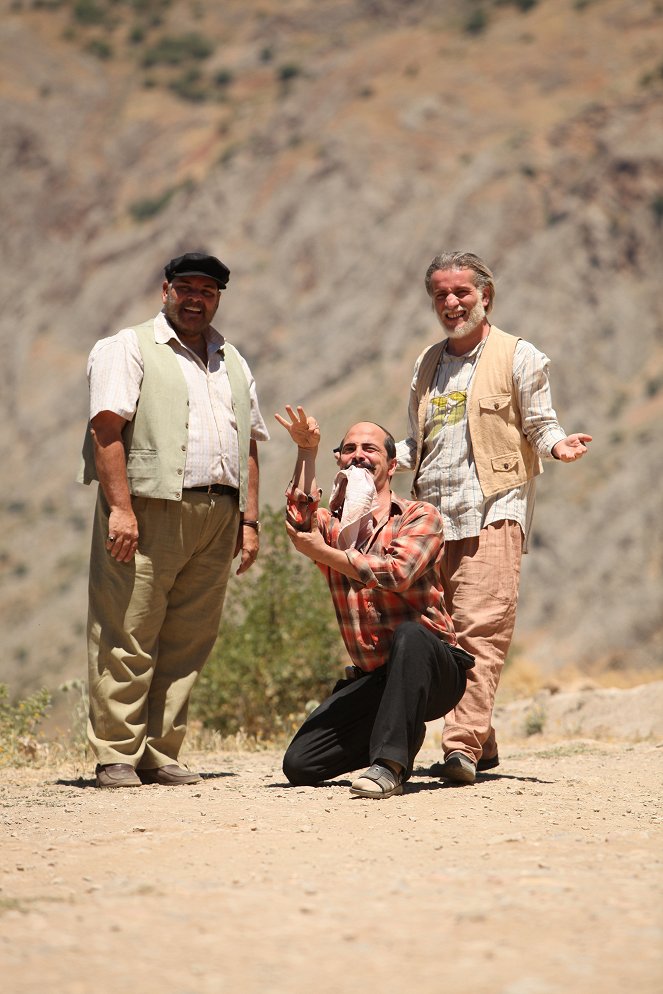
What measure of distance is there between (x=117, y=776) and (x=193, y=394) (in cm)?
157

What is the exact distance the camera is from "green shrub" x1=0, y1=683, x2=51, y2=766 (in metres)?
6.09

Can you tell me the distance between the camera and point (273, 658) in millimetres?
7824

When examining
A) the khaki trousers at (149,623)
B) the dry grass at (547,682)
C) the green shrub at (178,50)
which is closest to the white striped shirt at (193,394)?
the khaki trousers at (149,623)

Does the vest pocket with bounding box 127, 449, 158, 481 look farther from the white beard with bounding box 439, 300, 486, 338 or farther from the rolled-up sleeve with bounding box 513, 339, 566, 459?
the rolled-up sleeve with bounding box 513, 339, 566, 459

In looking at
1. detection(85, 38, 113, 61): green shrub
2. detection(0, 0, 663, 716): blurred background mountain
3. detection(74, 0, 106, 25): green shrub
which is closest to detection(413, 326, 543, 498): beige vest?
detection(0, 0, 663, 716): blurred background mountain

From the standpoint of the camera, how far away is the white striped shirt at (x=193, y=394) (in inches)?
189

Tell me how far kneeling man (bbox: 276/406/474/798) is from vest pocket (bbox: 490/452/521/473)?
517 millimetres

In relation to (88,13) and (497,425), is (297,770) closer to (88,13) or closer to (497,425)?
(497,425)

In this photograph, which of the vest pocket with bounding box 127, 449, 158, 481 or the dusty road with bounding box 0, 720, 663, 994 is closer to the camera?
the dusty road with bounding box 0, 720, 663, 994

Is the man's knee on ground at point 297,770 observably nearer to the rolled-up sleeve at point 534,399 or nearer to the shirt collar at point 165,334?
the rolled-up sleeve at point 534,399

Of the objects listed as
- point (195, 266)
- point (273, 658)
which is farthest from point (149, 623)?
point (273, 658)

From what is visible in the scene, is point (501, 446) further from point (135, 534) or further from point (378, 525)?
point (135, 534)

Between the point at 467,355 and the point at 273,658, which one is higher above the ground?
the point at 467,355

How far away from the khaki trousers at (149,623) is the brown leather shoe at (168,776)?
0.03 metres
